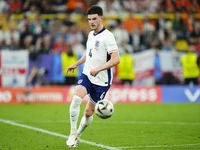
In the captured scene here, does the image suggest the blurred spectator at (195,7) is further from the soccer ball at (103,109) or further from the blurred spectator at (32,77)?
the soccer ball at (103,109)

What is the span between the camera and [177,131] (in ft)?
25.3

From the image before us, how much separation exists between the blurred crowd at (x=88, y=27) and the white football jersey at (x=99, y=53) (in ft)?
30.1

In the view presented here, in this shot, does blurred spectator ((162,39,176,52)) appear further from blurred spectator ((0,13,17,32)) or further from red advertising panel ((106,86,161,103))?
blurred spectator ((0,13,17,32))

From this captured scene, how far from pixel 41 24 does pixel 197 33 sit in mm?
8150

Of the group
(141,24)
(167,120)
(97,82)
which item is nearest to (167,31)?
(141,24)

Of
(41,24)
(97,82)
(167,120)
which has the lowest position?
(167,120)

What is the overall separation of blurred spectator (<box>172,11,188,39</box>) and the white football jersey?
13.0m

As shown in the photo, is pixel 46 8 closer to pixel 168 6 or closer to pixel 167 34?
pixel 167 34

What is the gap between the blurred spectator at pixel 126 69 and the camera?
50.5 feet

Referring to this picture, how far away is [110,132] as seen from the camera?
7719 mm

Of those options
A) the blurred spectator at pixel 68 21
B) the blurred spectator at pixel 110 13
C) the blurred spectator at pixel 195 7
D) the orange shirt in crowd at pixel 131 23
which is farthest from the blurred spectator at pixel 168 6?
the blurred spectator at pixel 68 21

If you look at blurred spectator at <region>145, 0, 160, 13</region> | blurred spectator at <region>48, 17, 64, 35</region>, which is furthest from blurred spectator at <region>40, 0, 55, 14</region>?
blurred spectator at <region>145, 0, 160, 13</region>

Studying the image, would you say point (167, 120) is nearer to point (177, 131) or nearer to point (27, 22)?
point (177, 131)

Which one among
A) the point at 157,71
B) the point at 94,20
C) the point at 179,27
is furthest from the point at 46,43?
the point at 94,20
